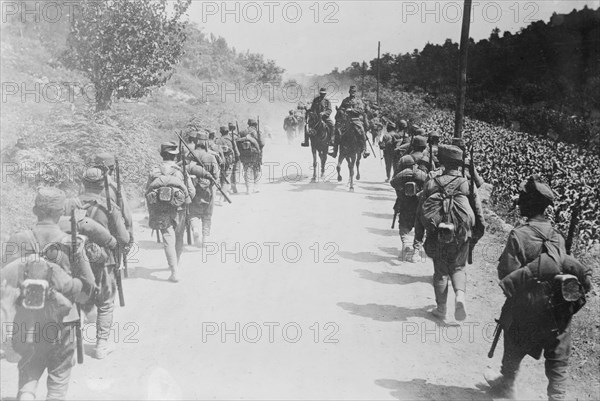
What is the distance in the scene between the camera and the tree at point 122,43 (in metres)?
13.0

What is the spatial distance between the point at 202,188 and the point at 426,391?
536 cm

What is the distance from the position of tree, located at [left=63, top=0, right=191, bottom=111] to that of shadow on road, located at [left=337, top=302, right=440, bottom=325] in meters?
9.68

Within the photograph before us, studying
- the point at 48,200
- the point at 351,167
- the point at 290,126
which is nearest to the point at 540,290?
the point at 48,200

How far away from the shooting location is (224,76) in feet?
151

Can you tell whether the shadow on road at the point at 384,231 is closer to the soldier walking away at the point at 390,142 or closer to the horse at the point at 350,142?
the horse at the point at 350,142

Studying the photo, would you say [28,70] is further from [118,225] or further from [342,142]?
[118,225]

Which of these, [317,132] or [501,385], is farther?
[317,132]

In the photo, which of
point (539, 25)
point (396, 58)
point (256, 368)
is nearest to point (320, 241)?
point (256, 368)

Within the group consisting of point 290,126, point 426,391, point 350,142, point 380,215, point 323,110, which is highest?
point 323,110

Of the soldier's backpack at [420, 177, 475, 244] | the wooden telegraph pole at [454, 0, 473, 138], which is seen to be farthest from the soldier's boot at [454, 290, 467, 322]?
the wooden telegraph pole at [454, 0, 473, 138]

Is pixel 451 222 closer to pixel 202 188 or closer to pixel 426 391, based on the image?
pixel 426 391

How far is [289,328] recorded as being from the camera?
6.20 meters

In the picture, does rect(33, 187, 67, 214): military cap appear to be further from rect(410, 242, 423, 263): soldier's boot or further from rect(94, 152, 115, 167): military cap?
rect(410, 242, 423, 263): soldier's boot

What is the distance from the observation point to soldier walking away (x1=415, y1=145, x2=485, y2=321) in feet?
19.9
